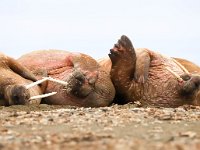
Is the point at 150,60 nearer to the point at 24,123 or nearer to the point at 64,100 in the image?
the point at 64,100

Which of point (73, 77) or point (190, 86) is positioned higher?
point (73, 77)

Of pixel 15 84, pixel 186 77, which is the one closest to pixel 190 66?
pixel 186 77

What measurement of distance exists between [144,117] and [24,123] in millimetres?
1806

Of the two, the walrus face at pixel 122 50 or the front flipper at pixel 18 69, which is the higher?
the walrus face at pixel 122 50

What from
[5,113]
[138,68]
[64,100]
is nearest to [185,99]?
[138,68]

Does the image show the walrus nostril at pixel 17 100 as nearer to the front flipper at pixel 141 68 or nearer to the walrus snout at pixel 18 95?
the walrus snout at pixel 18 95

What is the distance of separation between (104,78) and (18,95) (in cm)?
240

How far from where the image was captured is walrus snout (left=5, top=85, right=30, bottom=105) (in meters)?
10.7

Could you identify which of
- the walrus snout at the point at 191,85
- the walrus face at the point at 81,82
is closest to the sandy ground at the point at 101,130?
the walrus face at the point at 81,82

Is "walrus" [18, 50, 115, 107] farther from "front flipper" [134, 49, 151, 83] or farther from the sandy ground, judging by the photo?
the sandy ground

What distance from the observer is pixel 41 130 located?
22.3ft

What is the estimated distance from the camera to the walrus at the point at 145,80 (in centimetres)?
1213

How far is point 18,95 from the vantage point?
35.1ft

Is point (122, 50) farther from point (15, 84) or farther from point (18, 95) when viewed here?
point (18, 95)
